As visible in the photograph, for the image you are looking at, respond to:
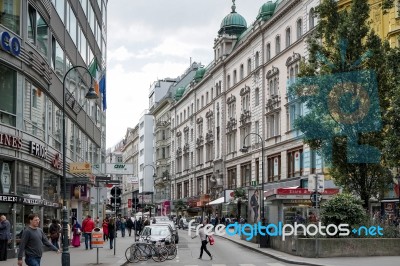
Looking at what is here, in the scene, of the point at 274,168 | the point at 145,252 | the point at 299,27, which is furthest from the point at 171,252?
the point at 274,168

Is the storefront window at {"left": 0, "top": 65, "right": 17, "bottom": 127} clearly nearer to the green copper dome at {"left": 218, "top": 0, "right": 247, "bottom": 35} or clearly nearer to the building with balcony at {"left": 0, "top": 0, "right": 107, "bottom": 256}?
the building with balcony at {"left": 0, "top": 0, "right": 107, "bottom": 256}

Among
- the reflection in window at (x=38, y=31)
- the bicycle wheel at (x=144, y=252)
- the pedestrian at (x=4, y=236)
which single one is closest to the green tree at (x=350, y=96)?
the bicycle wheel at (x=144, y=252)

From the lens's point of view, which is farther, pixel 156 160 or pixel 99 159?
pixel 156 160

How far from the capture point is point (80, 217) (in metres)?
46.0

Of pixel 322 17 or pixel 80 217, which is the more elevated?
pixel 322 17

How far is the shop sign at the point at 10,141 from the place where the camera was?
24184mm

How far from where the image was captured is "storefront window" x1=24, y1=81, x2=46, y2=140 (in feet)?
90.0

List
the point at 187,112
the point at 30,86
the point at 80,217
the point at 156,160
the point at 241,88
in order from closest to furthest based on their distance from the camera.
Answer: the point at 30,86
the point at 80,217
the point at 241,88
the point at 187,112
the point at 156,160

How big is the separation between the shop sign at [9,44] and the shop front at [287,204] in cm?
1674

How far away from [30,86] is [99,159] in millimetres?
30531

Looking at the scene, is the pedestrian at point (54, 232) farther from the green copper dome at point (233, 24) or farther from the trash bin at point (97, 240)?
the green copper dome at point (233, 24)

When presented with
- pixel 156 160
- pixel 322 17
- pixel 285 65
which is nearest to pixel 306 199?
pixel 322 17

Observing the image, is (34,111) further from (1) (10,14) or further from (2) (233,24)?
(2) (233,24)

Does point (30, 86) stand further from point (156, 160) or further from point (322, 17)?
point (156, 160)
